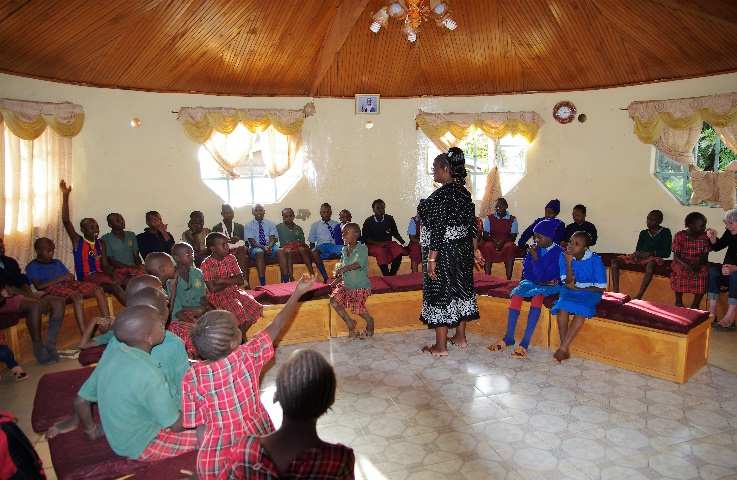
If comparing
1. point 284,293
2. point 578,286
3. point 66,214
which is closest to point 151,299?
point 284,293

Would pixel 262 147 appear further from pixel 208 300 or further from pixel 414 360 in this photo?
pixel 414 360

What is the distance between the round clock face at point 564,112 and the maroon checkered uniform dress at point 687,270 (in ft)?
9.41

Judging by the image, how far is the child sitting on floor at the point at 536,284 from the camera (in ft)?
16.4

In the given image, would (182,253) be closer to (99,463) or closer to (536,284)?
(99,463)

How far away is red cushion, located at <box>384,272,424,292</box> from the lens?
583cm

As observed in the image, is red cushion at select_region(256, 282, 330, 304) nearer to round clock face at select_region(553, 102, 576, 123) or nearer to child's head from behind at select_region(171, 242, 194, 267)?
child's head from behind at select_region(171, 242, 194, 267)

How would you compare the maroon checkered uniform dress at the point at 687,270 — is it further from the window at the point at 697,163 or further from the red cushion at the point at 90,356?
the red cushion at the point at 90,356

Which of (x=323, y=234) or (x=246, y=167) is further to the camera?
(x=246, y=167)

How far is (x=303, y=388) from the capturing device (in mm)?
1592

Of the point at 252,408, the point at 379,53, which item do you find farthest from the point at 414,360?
the point at 379,53

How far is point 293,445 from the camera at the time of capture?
158 cm

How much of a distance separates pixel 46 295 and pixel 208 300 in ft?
6.47

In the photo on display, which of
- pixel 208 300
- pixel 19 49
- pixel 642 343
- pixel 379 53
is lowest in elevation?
pixel 642 343

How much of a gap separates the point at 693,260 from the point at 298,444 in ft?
19.6
